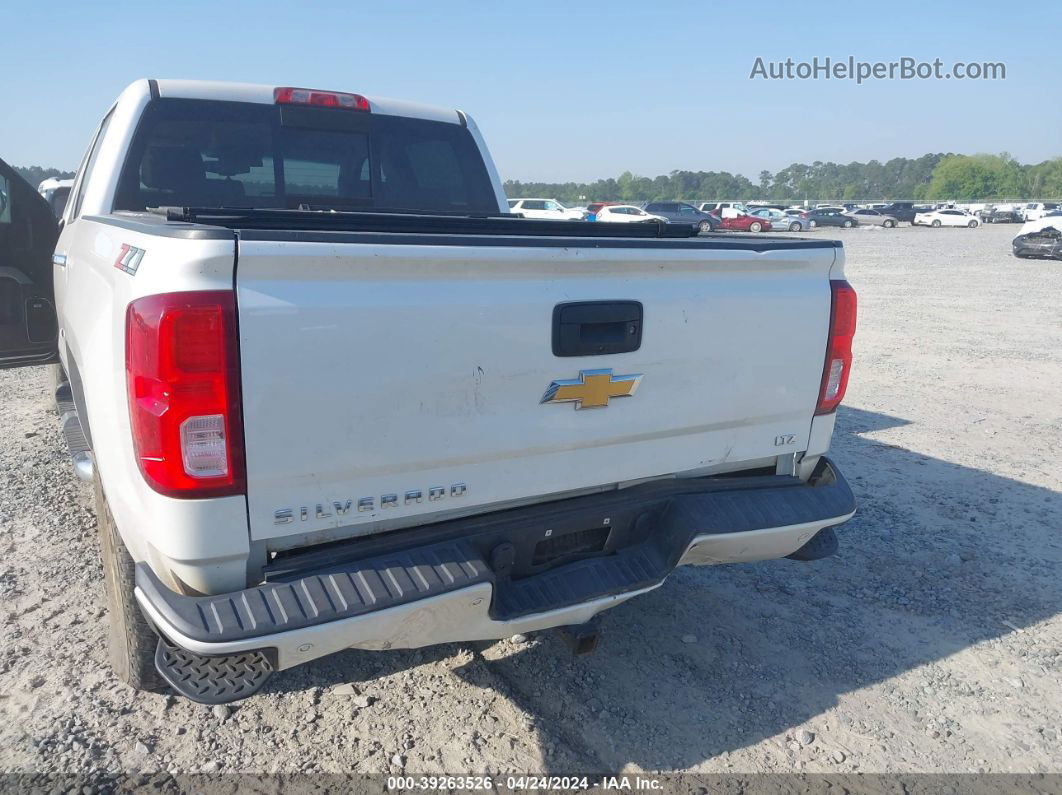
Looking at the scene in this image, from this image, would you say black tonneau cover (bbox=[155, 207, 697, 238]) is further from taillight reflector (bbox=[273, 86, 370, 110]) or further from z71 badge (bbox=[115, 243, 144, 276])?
taillight reflector (bbox=[273, 86, 370, 110])

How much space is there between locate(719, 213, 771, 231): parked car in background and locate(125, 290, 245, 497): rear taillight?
4562 centimetres

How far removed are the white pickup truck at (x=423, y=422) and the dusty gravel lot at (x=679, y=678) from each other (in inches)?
14.0

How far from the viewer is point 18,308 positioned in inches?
188

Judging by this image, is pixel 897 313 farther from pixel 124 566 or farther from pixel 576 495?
pixel 124 566

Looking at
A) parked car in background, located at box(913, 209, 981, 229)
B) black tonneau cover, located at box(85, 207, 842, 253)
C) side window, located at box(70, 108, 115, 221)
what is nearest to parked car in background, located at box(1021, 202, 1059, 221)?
parked car in background, located at box(913, 209, 981, 229)

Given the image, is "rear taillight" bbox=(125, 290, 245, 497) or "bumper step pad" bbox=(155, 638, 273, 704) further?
"bumper step pad" bbox=(155, 638, 273, 704)

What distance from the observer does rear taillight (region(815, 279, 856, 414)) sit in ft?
10.0

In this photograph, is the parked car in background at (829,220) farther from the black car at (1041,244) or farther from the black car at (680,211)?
the black car at (1041,244)

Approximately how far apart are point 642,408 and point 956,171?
124816mm

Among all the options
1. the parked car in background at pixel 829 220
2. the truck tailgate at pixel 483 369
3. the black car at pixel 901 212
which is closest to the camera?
the truck tailgate at pixel 483 369

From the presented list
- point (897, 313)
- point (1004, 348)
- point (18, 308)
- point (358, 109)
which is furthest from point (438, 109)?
point (897, 313)

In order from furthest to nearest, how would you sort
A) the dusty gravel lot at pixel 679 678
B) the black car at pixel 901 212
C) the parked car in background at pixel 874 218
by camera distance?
1. the black car at pixel 901 212
2. the parked car in background at pixel 874 218
3. the dusty gravel lot at pixel 679 678

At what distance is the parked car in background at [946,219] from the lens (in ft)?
181

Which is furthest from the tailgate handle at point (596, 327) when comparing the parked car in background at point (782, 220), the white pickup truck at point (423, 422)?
the parked car in background at point (782, 220)
